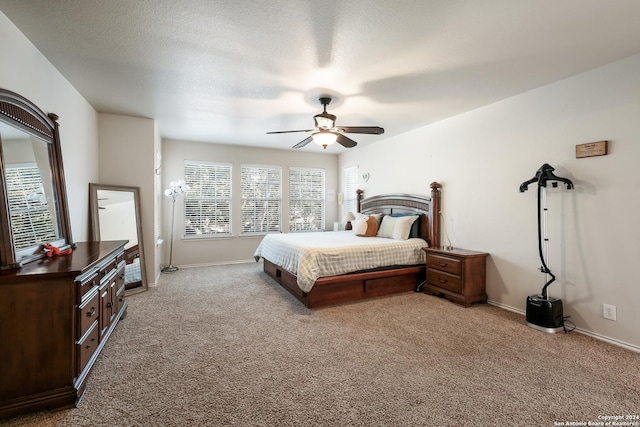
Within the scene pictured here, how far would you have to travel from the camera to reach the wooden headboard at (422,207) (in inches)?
171

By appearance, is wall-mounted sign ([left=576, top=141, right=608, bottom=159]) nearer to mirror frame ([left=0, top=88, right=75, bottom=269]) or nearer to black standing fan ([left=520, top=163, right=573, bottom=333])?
black standing fan ([left=520, top=163, right=573, bottom=333])

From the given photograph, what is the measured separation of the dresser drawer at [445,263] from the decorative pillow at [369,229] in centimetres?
105

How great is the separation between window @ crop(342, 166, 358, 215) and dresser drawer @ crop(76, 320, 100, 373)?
4.98m

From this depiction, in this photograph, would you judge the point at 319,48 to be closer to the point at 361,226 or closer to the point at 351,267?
the point at 351,267

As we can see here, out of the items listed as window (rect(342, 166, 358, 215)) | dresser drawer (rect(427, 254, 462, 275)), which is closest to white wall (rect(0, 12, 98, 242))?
dresser drawer (rect(427, 254, 462, 275))

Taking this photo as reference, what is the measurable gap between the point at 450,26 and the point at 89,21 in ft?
8.45

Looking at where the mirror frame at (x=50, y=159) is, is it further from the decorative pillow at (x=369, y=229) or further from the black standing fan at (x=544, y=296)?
the black standing fan at (x=544, y=296)

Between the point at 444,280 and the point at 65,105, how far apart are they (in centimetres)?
477

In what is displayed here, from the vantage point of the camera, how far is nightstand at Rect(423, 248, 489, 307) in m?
3.54

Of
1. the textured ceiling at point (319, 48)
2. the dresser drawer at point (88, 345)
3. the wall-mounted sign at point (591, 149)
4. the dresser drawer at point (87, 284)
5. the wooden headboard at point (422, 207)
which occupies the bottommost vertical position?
the dresser drawer at point (88, 345)

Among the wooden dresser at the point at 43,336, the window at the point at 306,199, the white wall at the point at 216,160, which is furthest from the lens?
the window at the point at 306,199

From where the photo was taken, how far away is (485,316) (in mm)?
3244

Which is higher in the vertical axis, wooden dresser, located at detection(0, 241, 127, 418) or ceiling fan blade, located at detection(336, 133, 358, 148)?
ceiling fan blade, located at detection(336, 133, 358, 148)

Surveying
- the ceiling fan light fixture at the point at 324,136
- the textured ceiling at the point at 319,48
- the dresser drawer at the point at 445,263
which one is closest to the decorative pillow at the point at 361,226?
the dresser drawer at the point at 445,263
